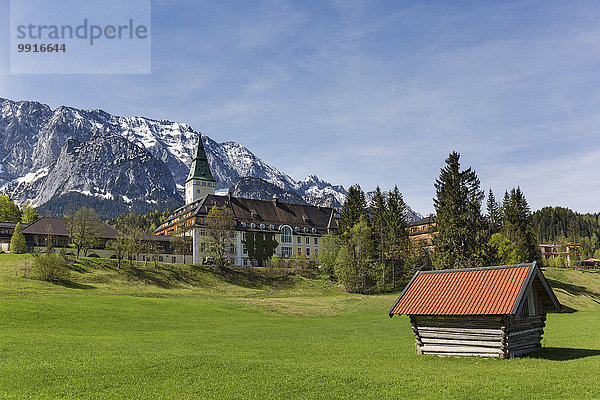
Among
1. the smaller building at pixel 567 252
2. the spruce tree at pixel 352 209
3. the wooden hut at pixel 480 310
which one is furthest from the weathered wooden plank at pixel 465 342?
the smaller building at pixel 567 252

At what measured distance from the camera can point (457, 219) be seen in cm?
6950

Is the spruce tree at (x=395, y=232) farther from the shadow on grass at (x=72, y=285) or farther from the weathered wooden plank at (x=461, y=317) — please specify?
the weathered wooden plank at (x=461, y=317)

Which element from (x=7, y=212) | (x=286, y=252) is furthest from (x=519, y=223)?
(x=7, y=212)

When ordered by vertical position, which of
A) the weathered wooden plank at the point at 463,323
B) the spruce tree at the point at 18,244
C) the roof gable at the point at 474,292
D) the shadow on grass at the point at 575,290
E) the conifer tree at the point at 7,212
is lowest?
the shadow on grass at the point at 575,290

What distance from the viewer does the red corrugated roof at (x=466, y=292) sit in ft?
75.0

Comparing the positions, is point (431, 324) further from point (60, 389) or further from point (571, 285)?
point (571, 285)

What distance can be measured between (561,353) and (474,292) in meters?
6.33

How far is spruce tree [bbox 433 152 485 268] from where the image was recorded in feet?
222

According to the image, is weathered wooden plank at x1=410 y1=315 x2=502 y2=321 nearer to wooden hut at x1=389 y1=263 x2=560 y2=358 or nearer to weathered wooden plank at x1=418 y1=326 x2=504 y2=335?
wooden hut at x1=389 y1=263 x2=560 y2=358

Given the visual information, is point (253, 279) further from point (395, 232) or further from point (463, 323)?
point (463, 323)

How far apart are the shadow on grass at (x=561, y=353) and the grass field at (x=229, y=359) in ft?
0.26

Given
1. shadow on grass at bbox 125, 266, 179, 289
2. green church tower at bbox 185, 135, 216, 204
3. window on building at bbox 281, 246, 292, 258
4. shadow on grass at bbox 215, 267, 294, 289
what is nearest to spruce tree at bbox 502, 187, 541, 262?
shadow on grass at bbox 215, 267, 294, 289

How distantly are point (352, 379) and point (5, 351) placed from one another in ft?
54.3

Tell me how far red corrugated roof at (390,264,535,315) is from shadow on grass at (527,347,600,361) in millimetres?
3838
